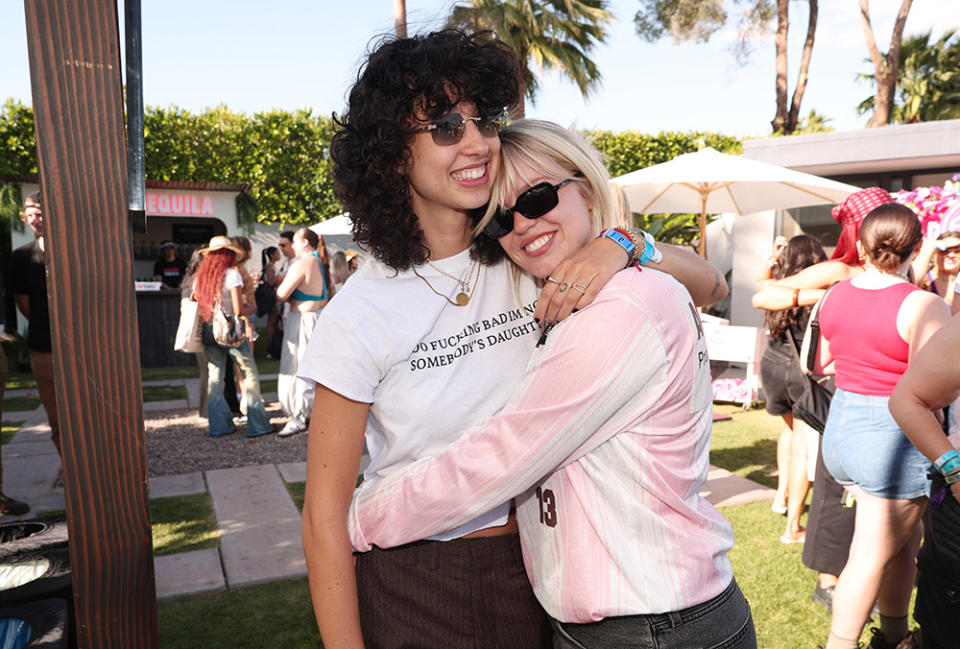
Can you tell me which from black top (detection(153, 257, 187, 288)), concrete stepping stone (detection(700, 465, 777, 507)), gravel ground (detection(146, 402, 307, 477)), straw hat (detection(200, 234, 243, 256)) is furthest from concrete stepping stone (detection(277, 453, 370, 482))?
black top (detection(153, 257, 187, 288))

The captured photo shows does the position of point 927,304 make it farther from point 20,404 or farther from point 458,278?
point 20,404

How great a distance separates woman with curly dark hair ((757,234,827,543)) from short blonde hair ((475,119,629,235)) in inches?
142

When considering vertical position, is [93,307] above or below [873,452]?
above

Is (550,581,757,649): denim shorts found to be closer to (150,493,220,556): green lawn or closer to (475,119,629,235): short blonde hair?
(475,119,629,235): short blonde hair

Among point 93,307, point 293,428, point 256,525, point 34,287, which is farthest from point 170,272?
point 93,307

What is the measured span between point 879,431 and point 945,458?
993 mm

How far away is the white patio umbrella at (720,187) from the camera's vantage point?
24.4 ft

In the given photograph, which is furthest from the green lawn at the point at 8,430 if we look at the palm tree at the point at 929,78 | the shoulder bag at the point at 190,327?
the palm tree at the point at 929,78

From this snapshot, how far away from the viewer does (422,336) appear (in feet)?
5.11

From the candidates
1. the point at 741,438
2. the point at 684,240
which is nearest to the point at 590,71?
the point at 684,240

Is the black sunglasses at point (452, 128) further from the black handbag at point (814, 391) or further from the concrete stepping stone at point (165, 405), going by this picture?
the concrete stepping stone at point (165, 405)

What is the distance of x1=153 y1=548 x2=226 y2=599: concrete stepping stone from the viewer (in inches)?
160

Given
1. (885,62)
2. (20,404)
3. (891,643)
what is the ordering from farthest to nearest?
(885,62) → (20,404) → (891,643)

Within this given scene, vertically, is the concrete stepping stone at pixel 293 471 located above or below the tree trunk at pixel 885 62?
below
